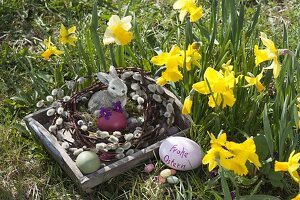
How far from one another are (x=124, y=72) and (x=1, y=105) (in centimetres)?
65

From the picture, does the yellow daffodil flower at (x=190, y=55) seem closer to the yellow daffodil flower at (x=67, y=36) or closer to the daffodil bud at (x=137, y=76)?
the daffodil bud at (x=137, y=76)

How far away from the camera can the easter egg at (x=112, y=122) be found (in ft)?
6.92

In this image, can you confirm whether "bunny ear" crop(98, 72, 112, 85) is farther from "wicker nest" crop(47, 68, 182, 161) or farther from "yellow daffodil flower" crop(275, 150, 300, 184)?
"yellow daffodil flower" crop(275, 150, 300, 184)

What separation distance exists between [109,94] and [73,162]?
11.6 inches

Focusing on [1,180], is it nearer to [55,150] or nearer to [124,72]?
[55,150]

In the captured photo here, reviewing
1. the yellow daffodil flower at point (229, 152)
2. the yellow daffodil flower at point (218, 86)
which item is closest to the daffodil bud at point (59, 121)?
the yellow daffodil flower at point (218, 86)

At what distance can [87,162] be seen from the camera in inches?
79.4

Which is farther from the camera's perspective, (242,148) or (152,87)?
Answer: (152,87)

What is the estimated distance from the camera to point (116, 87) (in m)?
2.08

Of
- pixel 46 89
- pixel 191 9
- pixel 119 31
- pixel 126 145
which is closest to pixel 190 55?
pixel 191 9

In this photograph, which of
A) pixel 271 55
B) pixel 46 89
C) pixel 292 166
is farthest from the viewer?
pixel 46 89

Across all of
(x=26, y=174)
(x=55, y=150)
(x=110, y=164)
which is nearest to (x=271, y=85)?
(x=110, y=164)

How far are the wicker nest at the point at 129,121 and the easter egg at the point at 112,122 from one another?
0.09ft

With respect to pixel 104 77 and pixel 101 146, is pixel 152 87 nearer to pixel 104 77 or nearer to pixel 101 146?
pixel 104 77
